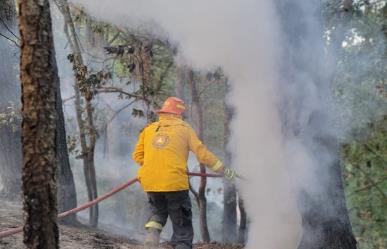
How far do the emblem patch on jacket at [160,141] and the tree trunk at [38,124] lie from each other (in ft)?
8.97

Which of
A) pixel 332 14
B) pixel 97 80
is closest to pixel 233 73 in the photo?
pixel 97 80

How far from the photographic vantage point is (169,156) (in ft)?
18.4

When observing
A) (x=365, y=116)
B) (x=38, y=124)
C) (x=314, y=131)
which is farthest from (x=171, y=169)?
(x=365, y=116)

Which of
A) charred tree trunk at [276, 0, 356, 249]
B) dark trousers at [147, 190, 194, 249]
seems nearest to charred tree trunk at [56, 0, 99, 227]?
dark trousers at [147, 190, 194, 249]

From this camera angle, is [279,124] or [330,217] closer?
[330,217]

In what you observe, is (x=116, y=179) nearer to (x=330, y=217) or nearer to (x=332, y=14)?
(x=332, y=14)

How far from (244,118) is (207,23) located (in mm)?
1176

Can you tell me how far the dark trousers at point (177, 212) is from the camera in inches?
223

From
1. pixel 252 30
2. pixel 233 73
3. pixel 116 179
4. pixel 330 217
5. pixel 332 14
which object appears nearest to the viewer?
pixel 330 217

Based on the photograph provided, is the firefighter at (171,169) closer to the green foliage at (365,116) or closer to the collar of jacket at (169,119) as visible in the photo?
the collar of jacket at (169,119)

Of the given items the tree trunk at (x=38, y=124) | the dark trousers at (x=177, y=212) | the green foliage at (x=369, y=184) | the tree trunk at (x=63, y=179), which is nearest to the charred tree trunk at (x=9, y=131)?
the tree trunk at (x=63, y=179)

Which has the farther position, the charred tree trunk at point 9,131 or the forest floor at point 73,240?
the charred tree trunk at point 9,131

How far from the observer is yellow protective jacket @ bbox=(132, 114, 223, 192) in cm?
555

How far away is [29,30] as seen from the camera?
9.31 ft
